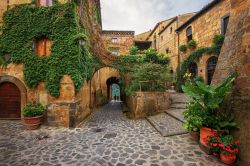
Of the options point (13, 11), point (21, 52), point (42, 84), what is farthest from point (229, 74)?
point (13, 11)

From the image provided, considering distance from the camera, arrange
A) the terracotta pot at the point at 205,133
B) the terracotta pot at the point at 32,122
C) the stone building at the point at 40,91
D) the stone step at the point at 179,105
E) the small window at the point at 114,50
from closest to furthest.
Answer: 1. the terracotta pot at the point at 205,133
2. the terracotta pot at the point at 32,122
3. the stone building at the point at 40,91
4. the stone step at the point at 179,105
5. the small window at the point at 114,50

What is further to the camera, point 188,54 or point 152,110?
point 188,54

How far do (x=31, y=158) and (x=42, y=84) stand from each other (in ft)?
14.5

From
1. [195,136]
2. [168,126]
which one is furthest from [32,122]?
[195,136]

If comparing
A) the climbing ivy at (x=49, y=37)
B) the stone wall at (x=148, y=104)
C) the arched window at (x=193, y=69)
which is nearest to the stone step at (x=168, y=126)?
the stone wall at (x=148, y=104)

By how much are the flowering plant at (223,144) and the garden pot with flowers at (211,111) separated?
176 mm

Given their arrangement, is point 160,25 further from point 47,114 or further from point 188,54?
point 47,114

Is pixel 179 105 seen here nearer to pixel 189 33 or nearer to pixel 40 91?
pixel 40 91

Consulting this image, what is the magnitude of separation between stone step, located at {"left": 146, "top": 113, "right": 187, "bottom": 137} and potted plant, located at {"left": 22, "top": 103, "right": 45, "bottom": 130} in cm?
565

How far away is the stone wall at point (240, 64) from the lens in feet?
11.8

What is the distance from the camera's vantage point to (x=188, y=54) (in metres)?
14.5

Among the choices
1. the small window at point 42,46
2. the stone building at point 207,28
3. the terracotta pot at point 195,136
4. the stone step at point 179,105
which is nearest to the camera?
the terracotta pot at point 195,136

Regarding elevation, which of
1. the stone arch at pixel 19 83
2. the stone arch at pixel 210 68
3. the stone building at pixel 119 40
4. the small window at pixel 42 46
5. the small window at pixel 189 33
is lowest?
the stone arch at pixel 19 83

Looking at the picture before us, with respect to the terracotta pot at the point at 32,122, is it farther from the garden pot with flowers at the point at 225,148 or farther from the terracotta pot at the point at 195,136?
the garden pot with flowers at the point at 225,148
